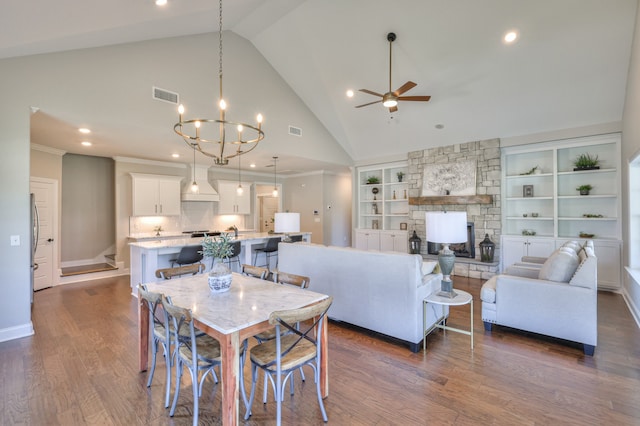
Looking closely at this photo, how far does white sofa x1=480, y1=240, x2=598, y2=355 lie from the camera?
297 cm

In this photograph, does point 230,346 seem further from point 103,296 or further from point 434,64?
point 434,64

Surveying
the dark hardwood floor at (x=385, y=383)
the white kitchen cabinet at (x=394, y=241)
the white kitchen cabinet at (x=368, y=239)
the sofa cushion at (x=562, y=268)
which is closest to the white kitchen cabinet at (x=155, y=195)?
the dark hardwood floor at (x=385, y=383)

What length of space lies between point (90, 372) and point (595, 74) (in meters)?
7.47

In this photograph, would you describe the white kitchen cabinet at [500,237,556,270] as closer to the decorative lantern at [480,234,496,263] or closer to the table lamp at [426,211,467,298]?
the decorative lantern at [480,234,496,263]

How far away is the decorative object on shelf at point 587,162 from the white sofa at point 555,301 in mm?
2889

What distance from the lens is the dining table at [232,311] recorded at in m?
1.76

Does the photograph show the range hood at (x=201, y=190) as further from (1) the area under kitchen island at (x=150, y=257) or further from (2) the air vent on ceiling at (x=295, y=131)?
(2) the air vent on ceiling at (x=295, y=131)

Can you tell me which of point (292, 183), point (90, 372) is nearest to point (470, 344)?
point (90, 372)

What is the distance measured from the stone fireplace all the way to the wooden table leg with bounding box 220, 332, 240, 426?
5231 mm

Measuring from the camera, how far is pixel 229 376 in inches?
68.1

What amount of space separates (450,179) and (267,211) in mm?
7009

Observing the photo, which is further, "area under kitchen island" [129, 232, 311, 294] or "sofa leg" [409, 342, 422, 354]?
"area under kitchen island" [129, 232, 311, 294]

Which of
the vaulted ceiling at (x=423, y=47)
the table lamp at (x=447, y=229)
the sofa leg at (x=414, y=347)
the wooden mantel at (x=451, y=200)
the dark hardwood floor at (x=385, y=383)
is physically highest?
the vaulted ceiling at (x=423, y=47)

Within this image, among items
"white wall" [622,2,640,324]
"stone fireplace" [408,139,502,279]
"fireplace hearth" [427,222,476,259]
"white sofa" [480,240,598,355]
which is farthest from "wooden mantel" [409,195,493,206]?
"white sofa" [480,240,598,355]
